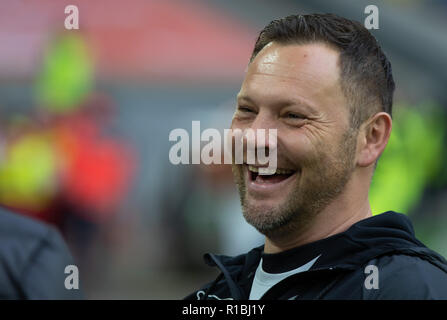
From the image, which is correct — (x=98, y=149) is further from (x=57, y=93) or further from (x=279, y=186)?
(x=279, y=186)

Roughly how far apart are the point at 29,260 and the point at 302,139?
0.85 meters

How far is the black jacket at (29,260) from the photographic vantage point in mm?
1173

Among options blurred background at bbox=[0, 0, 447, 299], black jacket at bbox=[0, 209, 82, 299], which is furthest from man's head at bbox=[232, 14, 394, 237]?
blurred background at bbox=[0, 0, 447, 299]

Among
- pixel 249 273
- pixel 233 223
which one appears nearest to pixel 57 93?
pixel 233 223

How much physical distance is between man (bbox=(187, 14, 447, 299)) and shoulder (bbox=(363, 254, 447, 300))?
0.16 feet

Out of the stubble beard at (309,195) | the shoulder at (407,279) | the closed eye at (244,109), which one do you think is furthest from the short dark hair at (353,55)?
the shoulder at (407,279)

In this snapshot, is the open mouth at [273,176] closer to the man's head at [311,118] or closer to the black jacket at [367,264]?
the man's head at [311,118]

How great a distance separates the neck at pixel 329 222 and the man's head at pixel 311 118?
0.02 meters

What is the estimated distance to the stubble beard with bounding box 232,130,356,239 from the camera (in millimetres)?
1811

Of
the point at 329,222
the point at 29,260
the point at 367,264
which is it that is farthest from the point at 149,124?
the point at 29,260
